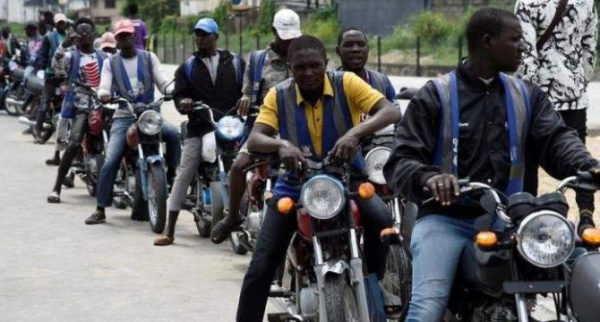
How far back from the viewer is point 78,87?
13.9 m

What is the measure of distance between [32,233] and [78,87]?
8.72 feet

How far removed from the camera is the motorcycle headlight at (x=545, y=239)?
4.54 metres

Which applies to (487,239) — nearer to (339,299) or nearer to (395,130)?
(339,299)

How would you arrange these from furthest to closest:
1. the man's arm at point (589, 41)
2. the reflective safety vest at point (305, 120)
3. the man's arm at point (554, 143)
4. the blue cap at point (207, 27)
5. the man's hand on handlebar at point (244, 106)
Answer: the blue cap at point (207, 27) < the man's hand on handlebar at point (244, 106) < the man's arm at point (589, 41) < the reflective safety vest at point (305, 120) < the man's arm at point (554, 143)

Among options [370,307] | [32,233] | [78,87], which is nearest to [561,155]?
[370,307]

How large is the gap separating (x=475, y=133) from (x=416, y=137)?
0.22 metres

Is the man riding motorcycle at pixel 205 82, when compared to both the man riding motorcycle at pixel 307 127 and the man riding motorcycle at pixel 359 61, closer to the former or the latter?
the man riding motorcycle at pixel 359 61

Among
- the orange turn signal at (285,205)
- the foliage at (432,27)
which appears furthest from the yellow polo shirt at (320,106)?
the foliage at (432,27)

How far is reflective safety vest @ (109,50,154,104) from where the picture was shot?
1195 centimetres

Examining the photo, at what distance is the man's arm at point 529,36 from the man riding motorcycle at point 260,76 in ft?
5.30

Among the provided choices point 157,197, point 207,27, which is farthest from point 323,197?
point 157,197

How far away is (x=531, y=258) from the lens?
4.54m

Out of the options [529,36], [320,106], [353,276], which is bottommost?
[353,276]

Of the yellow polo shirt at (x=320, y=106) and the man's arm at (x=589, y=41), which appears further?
the man's arm at (x=589, y=41)
